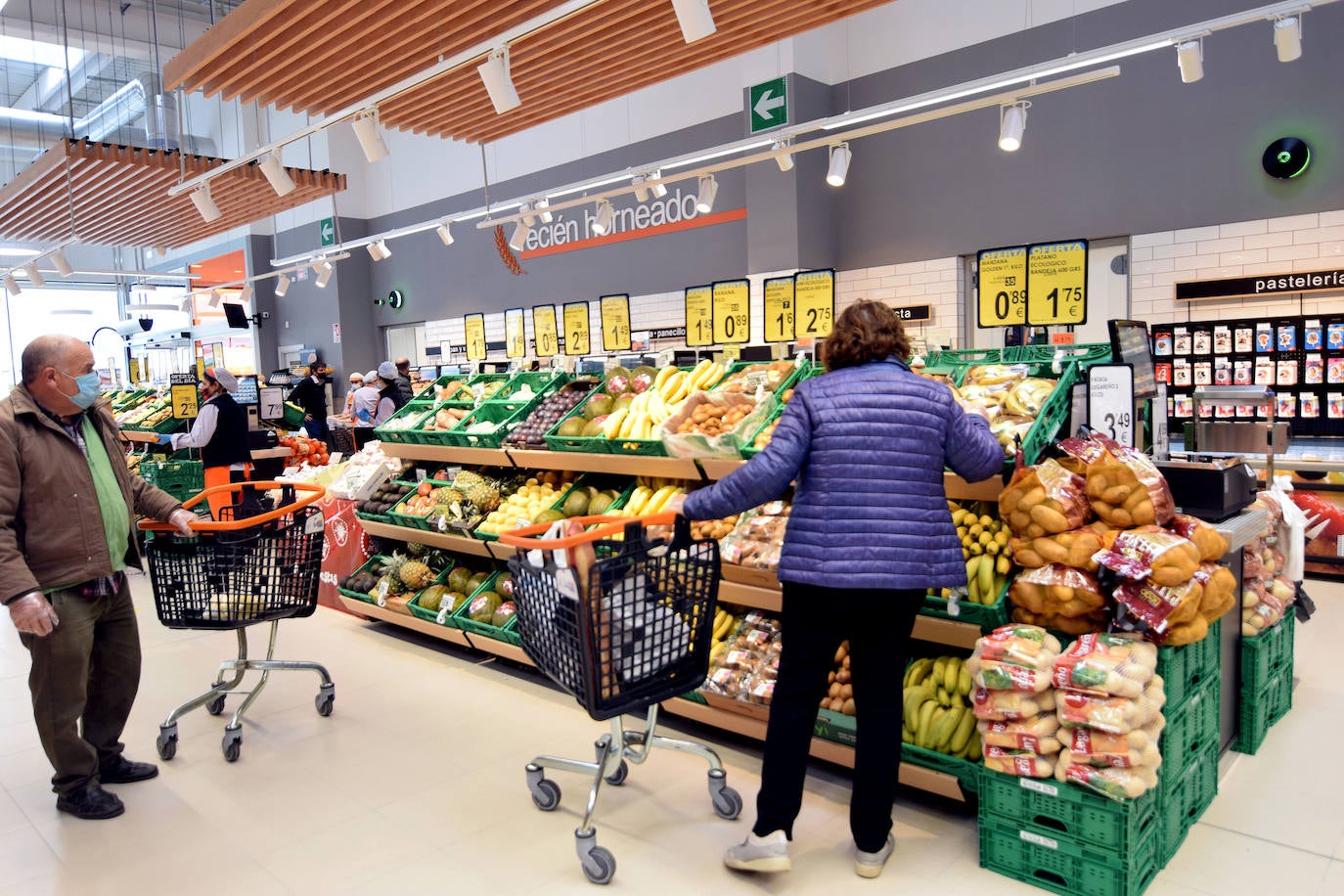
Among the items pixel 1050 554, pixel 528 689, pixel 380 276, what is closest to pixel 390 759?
pixel 528 689

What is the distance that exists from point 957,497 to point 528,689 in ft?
7.93

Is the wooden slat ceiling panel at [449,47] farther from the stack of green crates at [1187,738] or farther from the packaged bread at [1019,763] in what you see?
the packaged bread at [1019,763]

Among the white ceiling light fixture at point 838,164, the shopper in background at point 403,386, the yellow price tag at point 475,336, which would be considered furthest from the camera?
the shopper in background at point 403,386

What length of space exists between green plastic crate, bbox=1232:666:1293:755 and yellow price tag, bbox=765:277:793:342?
421 cm

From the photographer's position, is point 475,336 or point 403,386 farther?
point 403,386

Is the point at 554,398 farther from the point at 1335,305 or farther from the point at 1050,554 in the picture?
the point at 1335,305

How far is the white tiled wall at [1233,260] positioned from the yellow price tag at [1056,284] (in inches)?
139

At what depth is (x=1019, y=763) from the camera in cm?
262

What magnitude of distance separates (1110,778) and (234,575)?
11.4 ft

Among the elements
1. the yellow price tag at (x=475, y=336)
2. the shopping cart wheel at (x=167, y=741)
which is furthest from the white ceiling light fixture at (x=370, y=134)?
the yellow price tag at (x=475, y=336)

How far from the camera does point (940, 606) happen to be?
3193 mm

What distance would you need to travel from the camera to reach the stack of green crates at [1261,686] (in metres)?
3.53

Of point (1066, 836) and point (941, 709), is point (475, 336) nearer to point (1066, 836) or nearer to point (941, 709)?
point (941, 709)

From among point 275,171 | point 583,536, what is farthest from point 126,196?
point 583,536
